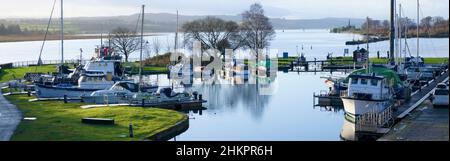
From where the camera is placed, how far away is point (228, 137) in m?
35.6

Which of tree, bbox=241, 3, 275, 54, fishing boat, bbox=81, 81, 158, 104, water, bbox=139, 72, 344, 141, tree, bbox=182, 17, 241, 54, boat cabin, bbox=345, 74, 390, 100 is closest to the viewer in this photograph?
water, bbox=139, 72, 344, 141

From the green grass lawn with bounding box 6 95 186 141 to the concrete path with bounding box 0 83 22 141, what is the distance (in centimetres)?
33

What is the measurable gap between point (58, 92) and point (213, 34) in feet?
163

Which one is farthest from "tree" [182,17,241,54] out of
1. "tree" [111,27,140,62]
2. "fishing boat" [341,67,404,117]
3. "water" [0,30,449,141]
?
"fishing boat" [341,67,404,117]

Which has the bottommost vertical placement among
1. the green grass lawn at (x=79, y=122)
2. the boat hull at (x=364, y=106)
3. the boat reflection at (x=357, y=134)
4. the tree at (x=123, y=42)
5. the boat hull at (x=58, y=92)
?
the boat reflection at (x=357, y=134)

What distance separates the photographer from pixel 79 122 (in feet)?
111

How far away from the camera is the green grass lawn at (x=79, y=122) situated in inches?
1149

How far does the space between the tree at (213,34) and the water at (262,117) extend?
2778 cm

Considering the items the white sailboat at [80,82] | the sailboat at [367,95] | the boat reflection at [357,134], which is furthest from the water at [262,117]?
the white sailboat at [80,82]

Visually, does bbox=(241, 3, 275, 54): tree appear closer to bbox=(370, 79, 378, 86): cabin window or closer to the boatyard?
the boatyard

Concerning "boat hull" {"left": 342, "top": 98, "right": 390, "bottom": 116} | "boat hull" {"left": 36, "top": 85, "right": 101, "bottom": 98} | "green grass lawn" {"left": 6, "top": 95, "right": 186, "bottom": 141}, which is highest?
"boat hull" {"left": 36, "top": 85, "right": 101, "bottom": 98}

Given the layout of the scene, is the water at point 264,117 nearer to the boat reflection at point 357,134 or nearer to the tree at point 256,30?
the boat reflection at point 357,134

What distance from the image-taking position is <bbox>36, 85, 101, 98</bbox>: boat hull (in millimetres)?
49906
